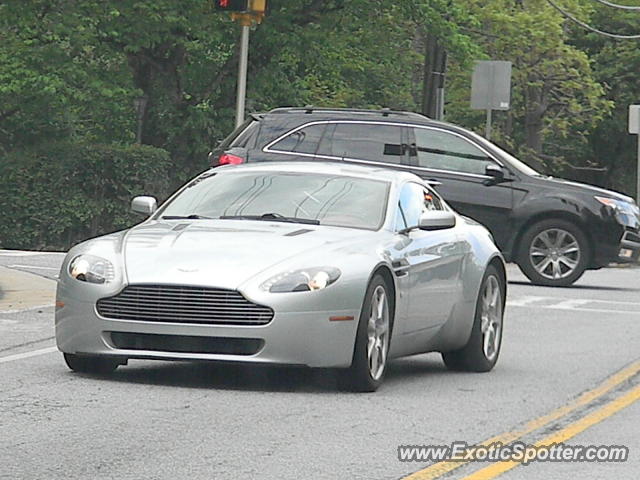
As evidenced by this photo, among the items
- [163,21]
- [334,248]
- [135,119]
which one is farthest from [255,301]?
[135,119]

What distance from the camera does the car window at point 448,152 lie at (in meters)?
20.9

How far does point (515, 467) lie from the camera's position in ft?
25.0

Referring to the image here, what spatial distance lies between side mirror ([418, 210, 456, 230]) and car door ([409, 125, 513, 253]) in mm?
9783

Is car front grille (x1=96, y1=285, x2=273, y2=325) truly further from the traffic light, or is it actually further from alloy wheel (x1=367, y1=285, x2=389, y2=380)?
the traffic light

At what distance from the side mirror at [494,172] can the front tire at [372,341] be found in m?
10.6

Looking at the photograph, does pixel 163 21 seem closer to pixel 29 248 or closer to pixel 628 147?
pixel 29 248

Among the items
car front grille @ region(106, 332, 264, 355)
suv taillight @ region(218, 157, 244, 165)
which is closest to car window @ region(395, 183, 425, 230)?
car front grille @ region(106, 332, 264, 355)

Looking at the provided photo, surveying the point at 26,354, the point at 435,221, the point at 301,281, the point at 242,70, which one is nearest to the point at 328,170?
the point at 435,221

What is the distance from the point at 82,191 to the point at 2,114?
708 centimetres

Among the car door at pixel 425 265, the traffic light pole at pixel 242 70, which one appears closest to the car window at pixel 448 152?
the traffic light pole at pixel 242 70

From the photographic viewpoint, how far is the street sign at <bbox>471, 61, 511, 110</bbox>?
95.9 feet

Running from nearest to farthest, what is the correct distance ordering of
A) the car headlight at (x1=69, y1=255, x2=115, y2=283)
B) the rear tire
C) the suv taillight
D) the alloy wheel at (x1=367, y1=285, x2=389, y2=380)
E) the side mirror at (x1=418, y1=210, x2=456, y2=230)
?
the car headlight at (x1=69, y1=255, x2=115, y2=283)
the alloy wheel at (x1=367, y1=285, x2=389, y2=380)
the rear tire
the side mirror at (x1=418, y1=210, x2=456, y2=230)
the suv taillight

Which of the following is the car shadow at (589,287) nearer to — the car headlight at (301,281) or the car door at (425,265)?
the car door at (425,265)

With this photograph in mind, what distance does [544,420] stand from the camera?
923 cm
